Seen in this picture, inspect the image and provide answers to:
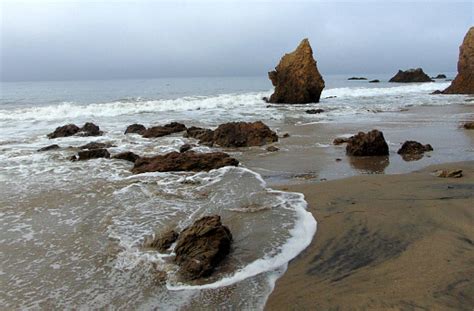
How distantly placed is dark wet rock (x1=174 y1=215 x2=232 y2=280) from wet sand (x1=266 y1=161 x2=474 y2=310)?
0.71 metres

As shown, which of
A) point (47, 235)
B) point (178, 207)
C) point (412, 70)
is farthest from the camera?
point (412, 70)

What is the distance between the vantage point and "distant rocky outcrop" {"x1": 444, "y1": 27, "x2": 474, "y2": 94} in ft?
114

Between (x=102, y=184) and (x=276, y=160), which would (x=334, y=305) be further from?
(x=276, y=160)

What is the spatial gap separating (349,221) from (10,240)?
413 cm

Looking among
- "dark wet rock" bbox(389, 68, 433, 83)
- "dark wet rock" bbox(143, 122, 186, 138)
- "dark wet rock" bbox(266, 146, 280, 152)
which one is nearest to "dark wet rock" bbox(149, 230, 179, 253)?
"dark wet rock" bbox(266, 146, 280, 152)

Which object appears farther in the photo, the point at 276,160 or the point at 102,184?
the point at 276,160

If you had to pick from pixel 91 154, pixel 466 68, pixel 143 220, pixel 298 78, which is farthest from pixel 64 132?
pixel 466 68

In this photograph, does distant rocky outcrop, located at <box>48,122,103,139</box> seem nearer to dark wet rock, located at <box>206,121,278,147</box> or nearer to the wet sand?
dark wet rock, located at <box>206,121,278,147</box>

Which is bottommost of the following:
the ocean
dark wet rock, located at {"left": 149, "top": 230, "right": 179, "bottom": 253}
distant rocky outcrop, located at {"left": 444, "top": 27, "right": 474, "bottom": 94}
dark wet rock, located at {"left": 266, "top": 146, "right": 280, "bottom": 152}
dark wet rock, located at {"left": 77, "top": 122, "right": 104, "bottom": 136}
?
dark wet rock, located at {"left": 77, "top": 122, "right": 104, "bottom": 136}

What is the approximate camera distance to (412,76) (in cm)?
7425

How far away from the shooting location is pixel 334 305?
3.22m

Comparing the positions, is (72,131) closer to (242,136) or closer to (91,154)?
(91,154)

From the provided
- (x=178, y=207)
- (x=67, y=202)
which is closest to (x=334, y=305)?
(x=178, y=207)

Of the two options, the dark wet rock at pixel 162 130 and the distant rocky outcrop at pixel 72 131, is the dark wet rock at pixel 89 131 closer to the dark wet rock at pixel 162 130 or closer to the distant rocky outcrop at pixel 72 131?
the distant rocky outcrop at pixel 72 131
